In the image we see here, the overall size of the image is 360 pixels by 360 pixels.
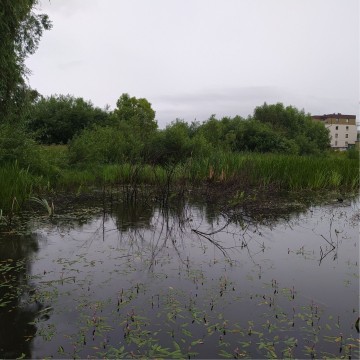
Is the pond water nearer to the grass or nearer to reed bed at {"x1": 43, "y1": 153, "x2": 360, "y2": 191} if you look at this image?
the grass

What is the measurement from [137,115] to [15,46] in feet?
46.3

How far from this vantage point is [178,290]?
4105 mm

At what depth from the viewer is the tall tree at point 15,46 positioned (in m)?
8.48

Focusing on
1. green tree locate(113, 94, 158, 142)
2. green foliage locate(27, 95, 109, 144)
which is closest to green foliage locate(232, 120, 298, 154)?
green tree locate(113, 94, 158, 142)

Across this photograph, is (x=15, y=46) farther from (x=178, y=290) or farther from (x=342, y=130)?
(x=342, y=130)

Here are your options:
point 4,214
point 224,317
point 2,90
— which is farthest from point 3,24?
point 224,317

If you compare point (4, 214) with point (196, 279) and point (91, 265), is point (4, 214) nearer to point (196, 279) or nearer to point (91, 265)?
point (91, 265)

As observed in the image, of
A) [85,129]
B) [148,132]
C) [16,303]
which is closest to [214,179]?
[16,303]

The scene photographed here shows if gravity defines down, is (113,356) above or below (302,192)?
below

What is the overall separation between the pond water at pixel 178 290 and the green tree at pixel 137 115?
41.0 ft

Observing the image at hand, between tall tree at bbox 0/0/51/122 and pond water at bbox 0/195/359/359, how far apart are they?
4.49m

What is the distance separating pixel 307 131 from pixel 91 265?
42893 millimetres

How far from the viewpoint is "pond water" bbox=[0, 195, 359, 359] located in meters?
3.03

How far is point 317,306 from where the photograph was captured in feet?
12.3
